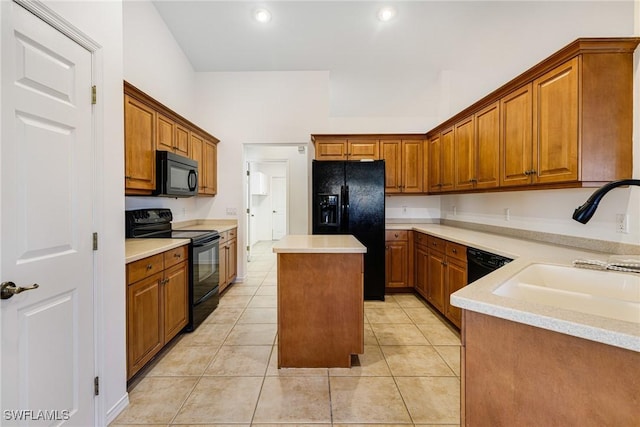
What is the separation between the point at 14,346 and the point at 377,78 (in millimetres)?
4703

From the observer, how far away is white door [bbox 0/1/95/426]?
3.70 feet

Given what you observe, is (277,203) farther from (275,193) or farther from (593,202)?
(593,202)

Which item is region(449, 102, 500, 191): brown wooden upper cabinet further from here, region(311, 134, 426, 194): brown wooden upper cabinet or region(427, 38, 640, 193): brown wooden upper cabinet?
region(311, 134, 426, 194): brown wooden upper cabinet

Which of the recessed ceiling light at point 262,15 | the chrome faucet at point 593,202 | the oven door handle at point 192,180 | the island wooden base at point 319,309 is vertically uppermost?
the recessed ceiling light at point 262,15

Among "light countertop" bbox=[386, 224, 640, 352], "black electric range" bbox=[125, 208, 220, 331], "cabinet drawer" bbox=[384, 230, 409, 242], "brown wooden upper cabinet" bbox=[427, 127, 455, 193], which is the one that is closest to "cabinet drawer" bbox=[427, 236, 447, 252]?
"cabinet drawer" bbox=[384, 230, 409, 242]

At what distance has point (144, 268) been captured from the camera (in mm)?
2027

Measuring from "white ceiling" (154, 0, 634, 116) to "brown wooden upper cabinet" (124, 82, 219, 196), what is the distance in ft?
4.53

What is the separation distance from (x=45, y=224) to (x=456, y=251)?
296 cm

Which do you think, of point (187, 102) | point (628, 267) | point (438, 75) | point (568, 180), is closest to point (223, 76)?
point (187, 102)

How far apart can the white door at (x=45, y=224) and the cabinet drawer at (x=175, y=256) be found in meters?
0.81

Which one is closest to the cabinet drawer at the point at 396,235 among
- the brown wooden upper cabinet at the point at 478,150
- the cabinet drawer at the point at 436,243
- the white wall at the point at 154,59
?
the cabinet drawer at the point at 436,243

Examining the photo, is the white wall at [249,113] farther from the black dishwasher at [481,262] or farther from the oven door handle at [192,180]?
the black dishwasher at [481,262]

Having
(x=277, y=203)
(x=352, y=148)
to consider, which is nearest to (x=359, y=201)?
(x=352, y=148)

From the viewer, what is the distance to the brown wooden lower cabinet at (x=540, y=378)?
676 mm
